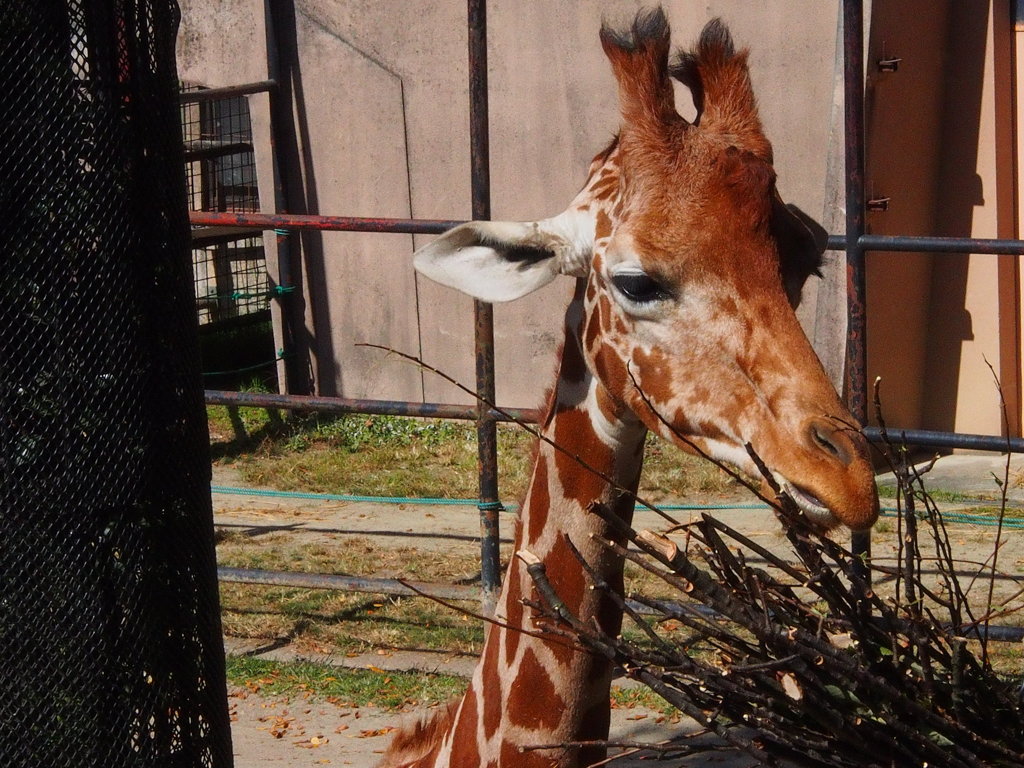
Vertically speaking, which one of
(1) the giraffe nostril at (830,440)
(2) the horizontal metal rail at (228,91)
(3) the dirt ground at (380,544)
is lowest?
(3) the dirt ground at (380,544)

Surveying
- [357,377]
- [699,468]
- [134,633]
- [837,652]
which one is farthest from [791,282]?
[357,377]

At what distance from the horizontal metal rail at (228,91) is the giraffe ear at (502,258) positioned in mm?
4866

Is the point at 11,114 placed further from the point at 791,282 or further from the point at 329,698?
the point at 329,698

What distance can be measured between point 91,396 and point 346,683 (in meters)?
2.49

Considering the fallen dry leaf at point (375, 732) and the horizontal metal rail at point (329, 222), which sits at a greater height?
the horizontal metal rail at point (329, 222)

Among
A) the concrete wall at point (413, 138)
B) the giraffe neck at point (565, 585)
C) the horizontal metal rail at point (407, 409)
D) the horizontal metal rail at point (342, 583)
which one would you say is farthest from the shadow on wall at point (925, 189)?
the giraffe neck at point (565, 585)

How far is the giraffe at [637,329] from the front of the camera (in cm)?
212

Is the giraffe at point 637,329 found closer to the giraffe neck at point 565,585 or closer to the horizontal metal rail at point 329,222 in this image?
the giraffe neck at point 565,585

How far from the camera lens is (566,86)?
284 inches

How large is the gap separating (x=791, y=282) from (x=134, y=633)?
1.24m

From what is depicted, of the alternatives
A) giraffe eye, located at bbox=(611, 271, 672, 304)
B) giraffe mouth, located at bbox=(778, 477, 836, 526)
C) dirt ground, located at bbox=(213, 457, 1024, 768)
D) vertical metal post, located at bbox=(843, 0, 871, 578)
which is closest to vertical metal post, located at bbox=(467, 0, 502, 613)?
dirt ground, located at bbox=(213, 457, 1024, 768)

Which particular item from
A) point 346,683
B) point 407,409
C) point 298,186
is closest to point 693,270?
point 407,409

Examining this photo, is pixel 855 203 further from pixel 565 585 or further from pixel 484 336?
pixel 565 585

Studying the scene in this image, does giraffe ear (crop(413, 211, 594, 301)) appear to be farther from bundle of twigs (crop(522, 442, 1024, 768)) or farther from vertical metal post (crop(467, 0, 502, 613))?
vertical metal post (crop(467, 0, 502, 613))
